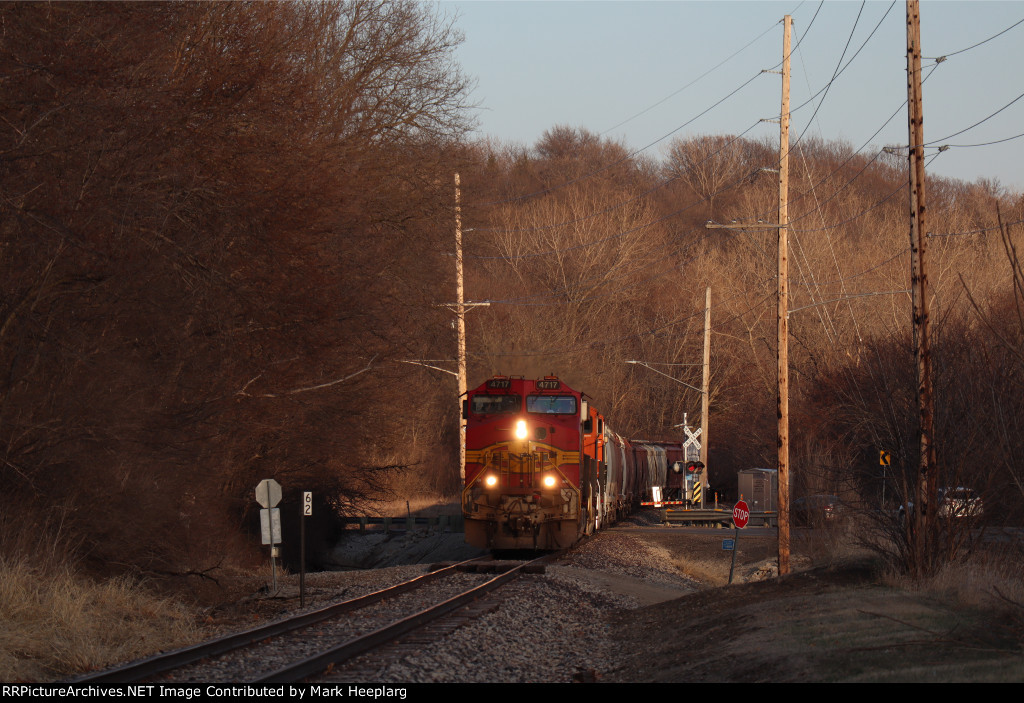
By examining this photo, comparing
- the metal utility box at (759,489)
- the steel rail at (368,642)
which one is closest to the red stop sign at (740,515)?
the steel rail at (368,642)

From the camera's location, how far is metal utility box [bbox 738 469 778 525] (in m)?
40.2

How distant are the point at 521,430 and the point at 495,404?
1043mm

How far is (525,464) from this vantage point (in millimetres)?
23344

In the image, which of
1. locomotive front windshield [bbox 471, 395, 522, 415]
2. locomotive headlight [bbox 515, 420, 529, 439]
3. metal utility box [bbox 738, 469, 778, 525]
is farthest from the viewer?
metal utility box [bbox 738, 469, 778, 525]

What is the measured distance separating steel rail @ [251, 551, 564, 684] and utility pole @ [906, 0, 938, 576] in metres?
6.75

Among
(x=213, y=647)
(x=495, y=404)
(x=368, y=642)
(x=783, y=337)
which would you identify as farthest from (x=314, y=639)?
(x=783, y=337)

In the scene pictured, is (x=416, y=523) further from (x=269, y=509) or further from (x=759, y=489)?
(x=269, y=509)

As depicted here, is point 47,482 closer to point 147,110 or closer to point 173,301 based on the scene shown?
point 173,301

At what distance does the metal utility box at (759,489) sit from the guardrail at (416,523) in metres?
12.2

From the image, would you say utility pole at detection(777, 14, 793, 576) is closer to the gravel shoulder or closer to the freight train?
the gravel shoulder

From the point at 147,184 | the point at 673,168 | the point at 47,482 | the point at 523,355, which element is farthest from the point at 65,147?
the point at 673,168

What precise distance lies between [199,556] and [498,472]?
7.06 m

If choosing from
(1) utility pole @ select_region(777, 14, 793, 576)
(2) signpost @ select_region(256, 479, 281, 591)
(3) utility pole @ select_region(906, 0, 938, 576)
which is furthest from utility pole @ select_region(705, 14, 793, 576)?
(2) signpost @ select_region(256, 479, 281, 591)

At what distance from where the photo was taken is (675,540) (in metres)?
31.0
